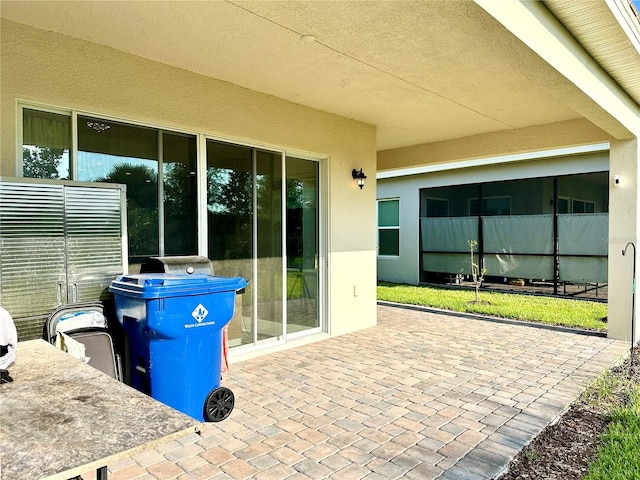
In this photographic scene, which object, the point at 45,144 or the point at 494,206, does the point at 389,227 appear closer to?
the point at 494,206

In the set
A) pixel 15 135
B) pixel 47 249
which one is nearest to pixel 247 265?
pixel 47 249

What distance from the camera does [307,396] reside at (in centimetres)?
377

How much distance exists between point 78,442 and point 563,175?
10647mm

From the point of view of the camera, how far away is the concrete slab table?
3.61 feet

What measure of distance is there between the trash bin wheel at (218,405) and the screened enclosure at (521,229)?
8913 millimetres

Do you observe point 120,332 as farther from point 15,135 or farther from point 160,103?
point 160,103

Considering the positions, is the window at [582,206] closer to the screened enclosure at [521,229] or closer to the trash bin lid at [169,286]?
the screened enclosure at [521,229]

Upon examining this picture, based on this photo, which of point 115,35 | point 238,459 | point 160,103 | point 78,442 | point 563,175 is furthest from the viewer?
point 563,175

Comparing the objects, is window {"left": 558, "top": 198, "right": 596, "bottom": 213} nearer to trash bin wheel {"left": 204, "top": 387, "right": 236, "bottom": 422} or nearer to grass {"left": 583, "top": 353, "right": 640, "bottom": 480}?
grass {"left": 583, "top": 353, "right": 640, "bottom": 480}

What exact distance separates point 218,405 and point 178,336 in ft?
2.21

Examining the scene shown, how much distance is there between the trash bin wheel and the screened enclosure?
8913mm

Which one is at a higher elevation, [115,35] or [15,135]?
[115,35]

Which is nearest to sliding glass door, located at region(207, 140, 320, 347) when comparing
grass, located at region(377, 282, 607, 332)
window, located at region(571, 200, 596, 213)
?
grass, located at region(377, 282, 607, 332)

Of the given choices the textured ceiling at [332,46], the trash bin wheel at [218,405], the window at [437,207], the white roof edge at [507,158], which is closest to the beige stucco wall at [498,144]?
the white roof edge at [507,158]
